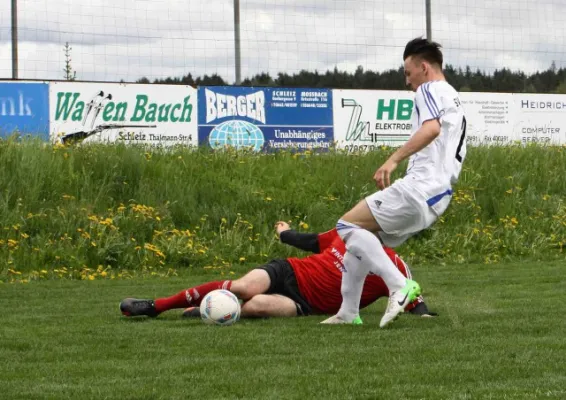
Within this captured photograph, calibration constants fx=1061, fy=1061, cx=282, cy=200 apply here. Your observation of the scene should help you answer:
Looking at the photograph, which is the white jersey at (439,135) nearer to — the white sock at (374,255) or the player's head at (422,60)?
the player's head at (422,60)

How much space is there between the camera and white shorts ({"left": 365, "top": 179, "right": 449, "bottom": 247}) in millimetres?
7270

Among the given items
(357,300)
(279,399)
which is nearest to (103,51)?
(357,300)

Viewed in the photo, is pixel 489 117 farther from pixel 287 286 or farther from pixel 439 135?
pixel 439 135

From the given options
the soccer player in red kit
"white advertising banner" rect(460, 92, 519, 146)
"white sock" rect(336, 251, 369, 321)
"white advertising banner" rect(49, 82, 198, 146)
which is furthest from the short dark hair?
"white advertising banner" rect(460, 92, 519, 146)

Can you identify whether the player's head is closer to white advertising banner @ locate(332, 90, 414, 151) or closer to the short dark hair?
the short dark hair

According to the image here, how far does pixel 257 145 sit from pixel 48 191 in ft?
15.0

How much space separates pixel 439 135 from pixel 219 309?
2.06m

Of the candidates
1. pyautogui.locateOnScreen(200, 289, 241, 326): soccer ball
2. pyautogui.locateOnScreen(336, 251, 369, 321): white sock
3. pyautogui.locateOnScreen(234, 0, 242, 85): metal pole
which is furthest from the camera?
pyautogui.locateOnScreen(234, 0, 242, 85): metal pole

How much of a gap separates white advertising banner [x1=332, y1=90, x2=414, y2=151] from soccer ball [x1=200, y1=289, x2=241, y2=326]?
36.8ft

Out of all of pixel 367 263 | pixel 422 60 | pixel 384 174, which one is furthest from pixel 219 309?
pixel 422 60

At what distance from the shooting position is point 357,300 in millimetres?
7734

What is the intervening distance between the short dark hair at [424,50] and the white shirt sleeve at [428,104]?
0.86ft

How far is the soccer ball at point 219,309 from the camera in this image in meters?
7.85

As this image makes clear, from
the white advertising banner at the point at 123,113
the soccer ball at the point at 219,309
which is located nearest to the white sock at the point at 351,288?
the soccer ball at the point at 219,309
